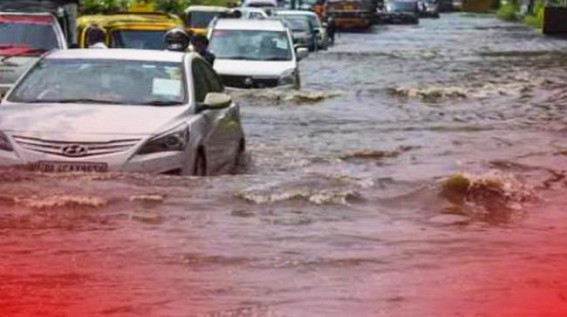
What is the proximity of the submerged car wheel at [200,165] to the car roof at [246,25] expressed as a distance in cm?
1108

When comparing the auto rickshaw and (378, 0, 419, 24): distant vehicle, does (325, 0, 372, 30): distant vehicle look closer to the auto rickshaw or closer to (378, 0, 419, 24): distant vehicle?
(378, 0, 419, 24): distant vehicle

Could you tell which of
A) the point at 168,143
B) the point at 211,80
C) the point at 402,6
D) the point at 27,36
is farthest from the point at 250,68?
the point at 402,6

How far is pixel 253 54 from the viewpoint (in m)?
22.0

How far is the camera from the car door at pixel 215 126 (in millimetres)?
12086

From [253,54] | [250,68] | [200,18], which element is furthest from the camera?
[200,18]

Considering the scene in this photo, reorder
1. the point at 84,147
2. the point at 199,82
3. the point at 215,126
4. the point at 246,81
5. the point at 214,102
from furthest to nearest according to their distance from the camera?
the point at 246,81
the point at 199,82
the point at 215,126
the point at 214,102
the point at 84,147

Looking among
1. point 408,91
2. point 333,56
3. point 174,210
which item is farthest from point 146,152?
point 333,56

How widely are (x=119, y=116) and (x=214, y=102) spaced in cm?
105

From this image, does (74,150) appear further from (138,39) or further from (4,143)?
(138,39)

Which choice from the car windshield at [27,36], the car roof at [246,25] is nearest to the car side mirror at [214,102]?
the car windshield at [27,36]

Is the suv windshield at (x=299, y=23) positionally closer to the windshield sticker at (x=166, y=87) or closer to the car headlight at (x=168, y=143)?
the windshield sticker at (x=166, y=87)

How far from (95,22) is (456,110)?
591 cm

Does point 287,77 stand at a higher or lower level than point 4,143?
lower

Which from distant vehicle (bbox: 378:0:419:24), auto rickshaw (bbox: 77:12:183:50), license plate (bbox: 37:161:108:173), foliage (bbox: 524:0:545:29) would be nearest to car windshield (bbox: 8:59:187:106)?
license plate (bbox: 37:161:108:173)
